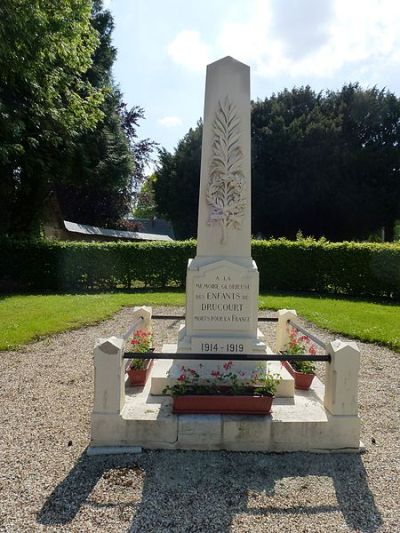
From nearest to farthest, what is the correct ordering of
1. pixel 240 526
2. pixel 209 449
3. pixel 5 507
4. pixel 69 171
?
pixel 240 526, pixel 5 507, pixel 209 449, pixel 69 171

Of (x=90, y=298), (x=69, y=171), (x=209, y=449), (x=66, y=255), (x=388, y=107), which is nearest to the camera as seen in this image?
(x=209, y=449)

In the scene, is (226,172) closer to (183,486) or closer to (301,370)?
(301,370)

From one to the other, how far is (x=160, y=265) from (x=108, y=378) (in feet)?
42.4

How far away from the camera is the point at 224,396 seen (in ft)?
12.5

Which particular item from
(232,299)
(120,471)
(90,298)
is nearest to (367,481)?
(120,471)

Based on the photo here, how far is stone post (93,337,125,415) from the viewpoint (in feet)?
12.0

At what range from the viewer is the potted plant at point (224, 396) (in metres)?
3.80

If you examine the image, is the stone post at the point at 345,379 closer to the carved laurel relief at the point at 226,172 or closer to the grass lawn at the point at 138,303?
the carved laurel relief at the point at 226,172

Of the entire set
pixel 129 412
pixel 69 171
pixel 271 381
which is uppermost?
pixel 69 171

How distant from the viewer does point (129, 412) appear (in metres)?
4.03

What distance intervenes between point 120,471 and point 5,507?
869 millimetres

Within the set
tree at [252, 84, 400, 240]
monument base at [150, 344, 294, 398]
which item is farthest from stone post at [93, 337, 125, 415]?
tree at [252, 84, 400, 240]

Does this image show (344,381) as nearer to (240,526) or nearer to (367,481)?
(367,481)

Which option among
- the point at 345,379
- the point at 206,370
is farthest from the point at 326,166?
the point at 345,379
